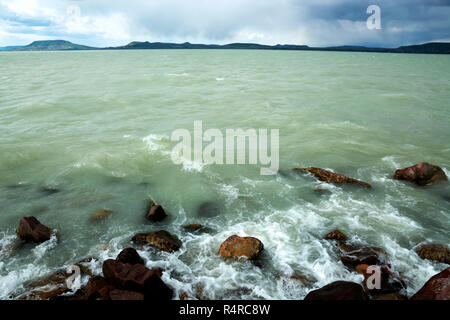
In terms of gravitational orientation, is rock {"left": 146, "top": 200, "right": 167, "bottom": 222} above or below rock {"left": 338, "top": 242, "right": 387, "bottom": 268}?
above

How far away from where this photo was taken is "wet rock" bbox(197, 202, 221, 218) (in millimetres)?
12033

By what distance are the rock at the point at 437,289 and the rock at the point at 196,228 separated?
678 centimetres

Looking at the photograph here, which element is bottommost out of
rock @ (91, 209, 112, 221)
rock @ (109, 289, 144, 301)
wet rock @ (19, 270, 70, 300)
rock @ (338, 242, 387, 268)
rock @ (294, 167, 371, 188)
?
wet rock @ (19, 270, 70, 300)

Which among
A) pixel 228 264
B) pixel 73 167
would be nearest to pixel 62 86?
pixel 73 167

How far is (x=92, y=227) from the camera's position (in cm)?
1117

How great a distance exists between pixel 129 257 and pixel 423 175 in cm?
1411

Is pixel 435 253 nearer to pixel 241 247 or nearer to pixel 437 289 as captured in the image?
pixel 437 289

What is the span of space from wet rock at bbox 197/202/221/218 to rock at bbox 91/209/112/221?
3869mm

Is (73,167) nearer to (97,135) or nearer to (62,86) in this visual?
(97,135)

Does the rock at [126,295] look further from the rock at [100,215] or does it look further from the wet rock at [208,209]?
the rock at [100,215]

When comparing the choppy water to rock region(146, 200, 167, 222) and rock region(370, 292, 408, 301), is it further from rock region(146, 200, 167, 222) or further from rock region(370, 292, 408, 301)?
rock region(370, 292, 408, 301)

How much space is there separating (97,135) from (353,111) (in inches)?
943

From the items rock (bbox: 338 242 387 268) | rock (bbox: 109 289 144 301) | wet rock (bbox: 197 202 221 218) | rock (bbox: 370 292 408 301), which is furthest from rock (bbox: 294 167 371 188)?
rock (bbox: 109 289 144 301)

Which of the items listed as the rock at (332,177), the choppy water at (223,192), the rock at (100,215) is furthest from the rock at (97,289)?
the rock at (332,177)
